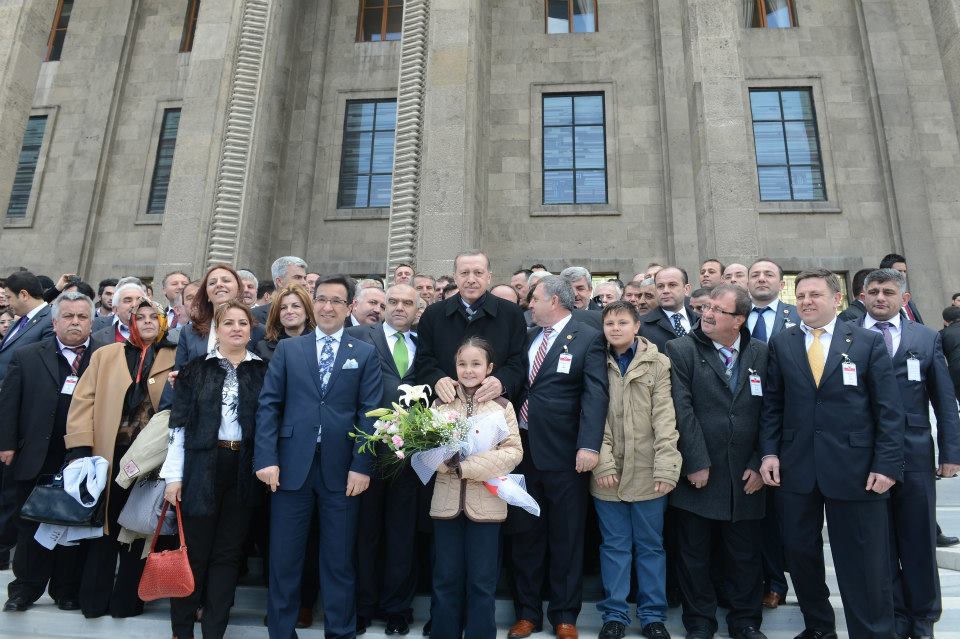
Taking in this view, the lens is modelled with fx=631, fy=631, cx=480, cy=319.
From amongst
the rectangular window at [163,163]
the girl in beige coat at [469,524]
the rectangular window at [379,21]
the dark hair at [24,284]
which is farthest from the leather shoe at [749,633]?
the rectangular window at [163,163]

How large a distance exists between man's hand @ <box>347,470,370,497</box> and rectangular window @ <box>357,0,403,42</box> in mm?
15717

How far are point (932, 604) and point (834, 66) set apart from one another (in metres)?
15.6

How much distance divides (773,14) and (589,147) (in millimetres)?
6293

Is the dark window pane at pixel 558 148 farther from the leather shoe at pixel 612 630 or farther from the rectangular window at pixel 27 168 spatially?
the rectangular window at pixel 27 168

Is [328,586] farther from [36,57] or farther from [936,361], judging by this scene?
[36,57]

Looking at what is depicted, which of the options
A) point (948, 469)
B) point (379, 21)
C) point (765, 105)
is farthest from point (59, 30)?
point (948, 469)

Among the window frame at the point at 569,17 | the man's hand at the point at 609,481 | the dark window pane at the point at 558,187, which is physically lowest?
the man's hand at the point at 609,481

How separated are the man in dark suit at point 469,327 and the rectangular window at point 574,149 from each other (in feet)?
35.7

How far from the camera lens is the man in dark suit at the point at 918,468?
4.64 metres

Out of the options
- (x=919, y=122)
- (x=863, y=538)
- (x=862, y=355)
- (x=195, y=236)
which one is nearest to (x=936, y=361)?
(x=862, y=355)

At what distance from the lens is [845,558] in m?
4.46

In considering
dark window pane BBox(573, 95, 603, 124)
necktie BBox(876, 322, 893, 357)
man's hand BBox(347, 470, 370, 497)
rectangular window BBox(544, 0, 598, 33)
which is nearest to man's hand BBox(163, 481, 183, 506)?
man's hand BBox(347, 470, 370, 497)

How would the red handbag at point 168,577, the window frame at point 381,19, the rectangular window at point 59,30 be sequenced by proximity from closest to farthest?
the red handbag at point 168,577 < the window frame at point 381,19 < the rectangular window at point 59,30

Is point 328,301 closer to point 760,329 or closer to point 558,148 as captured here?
point 760,329
